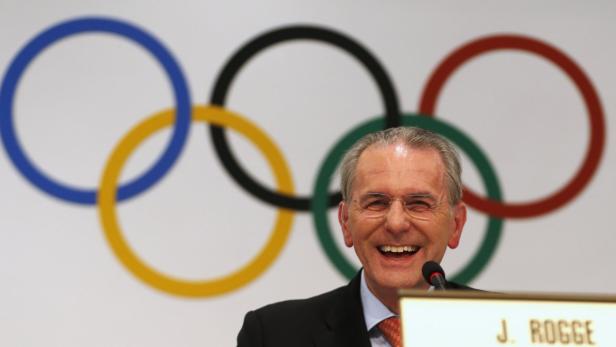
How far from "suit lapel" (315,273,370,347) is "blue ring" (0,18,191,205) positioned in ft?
4.84

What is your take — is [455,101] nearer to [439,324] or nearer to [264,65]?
[264,65]

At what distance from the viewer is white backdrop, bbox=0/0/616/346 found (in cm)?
305

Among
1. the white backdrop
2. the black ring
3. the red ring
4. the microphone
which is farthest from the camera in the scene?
the red ring

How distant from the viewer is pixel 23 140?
3111 millimetres

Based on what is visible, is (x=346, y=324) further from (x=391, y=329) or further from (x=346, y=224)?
(x=346, y=224)

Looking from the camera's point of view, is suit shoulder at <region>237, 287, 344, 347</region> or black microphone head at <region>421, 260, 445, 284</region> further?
suit shoulder at <region>237, 287, 344, 347</region>

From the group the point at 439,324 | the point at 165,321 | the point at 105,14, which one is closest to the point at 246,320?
the point at 439,324

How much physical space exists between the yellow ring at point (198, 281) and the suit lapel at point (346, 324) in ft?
4.34

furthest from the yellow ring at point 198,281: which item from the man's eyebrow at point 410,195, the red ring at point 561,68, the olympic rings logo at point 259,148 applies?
the man's eyebrow at point 410,195

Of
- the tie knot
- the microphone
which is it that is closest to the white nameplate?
the microphone

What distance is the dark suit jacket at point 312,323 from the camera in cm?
172

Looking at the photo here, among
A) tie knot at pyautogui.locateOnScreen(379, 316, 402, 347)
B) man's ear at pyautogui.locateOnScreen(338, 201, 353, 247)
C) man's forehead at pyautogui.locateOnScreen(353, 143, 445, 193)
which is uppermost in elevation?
man's forehead at pyautogui.locateOnScreen(353, 143, 445, 193)

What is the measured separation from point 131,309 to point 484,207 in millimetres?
1387

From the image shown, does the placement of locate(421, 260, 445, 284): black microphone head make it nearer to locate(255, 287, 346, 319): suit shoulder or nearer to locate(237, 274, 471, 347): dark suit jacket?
locate(237, 274, 471, 347): dark suit jacket
